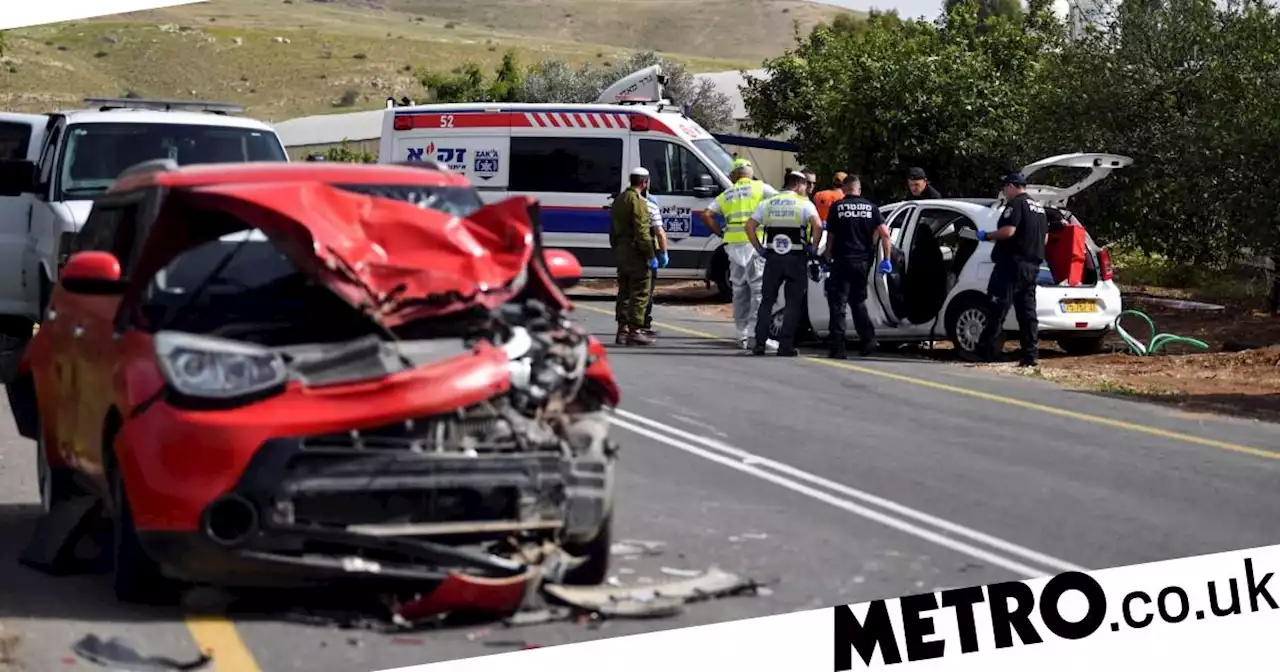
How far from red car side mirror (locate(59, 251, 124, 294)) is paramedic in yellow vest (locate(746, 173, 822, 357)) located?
3.66 meters

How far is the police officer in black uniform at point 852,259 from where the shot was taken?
9070 mm

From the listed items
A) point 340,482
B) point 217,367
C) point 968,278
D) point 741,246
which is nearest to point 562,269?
point 340,482

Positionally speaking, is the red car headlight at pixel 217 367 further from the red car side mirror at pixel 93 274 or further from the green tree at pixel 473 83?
the green tree at pixel 473 83

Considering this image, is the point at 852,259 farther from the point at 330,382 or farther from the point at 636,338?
the point at 330,382

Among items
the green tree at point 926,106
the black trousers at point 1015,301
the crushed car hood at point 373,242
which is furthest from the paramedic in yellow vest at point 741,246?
the green tree at point 926,106

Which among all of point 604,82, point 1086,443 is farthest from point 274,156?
point 604,82

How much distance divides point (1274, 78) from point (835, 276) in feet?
14.3

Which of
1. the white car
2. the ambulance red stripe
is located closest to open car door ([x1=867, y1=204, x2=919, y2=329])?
the white car

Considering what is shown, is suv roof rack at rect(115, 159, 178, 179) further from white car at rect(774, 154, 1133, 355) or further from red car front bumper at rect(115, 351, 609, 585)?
white car at rect(774, 154, 1133, 355)

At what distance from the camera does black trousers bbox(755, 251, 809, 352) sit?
7.83m

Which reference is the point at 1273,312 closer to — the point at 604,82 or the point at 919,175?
the point at 919,175

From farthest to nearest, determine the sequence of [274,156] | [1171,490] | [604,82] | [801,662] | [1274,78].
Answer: [604,82] < [1274,78] < [1171,490] < [801,662] < [274,156]

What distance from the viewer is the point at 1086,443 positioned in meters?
7.65

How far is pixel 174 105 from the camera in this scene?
17.3ft
